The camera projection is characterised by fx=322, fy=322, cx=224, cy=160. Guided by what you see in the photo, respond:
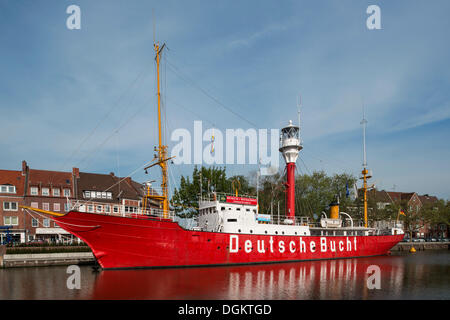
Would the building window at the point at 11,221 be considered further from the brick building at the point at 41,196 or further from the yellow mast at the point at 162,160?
the yellow mast at the point at 162,160

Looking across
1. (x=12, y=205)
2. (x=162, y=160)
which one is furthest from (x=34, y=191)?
(x=162, y=160)

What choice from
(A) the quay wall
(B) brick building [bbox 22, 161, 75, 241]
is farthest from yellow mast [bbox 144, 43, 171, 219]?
(B) brick building [bbox 22, 161, 75, 241]

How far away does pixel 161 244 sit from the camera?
24.7 metres

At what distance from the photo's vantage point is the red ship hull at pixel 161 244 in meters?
23.3

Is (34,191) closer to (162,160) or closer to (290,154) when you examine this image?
(162,160)

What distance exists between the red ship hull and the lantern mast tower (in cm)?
459

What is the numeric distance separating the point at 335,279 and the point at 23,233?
41280 mm

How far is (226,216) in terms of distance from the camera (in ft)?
94.3

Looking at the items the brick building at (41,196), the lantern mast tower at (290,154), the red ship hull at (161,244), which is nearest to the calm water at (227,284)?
the red ship hull at (161,244)

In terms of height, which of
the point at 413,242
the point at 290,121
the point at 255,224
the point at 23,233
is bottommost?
the point at 413,242

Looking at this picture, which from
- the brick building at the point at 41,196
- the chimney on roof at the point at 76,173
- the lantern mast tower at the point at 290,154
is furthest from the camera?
the chimney on roof at the point at 76,173
